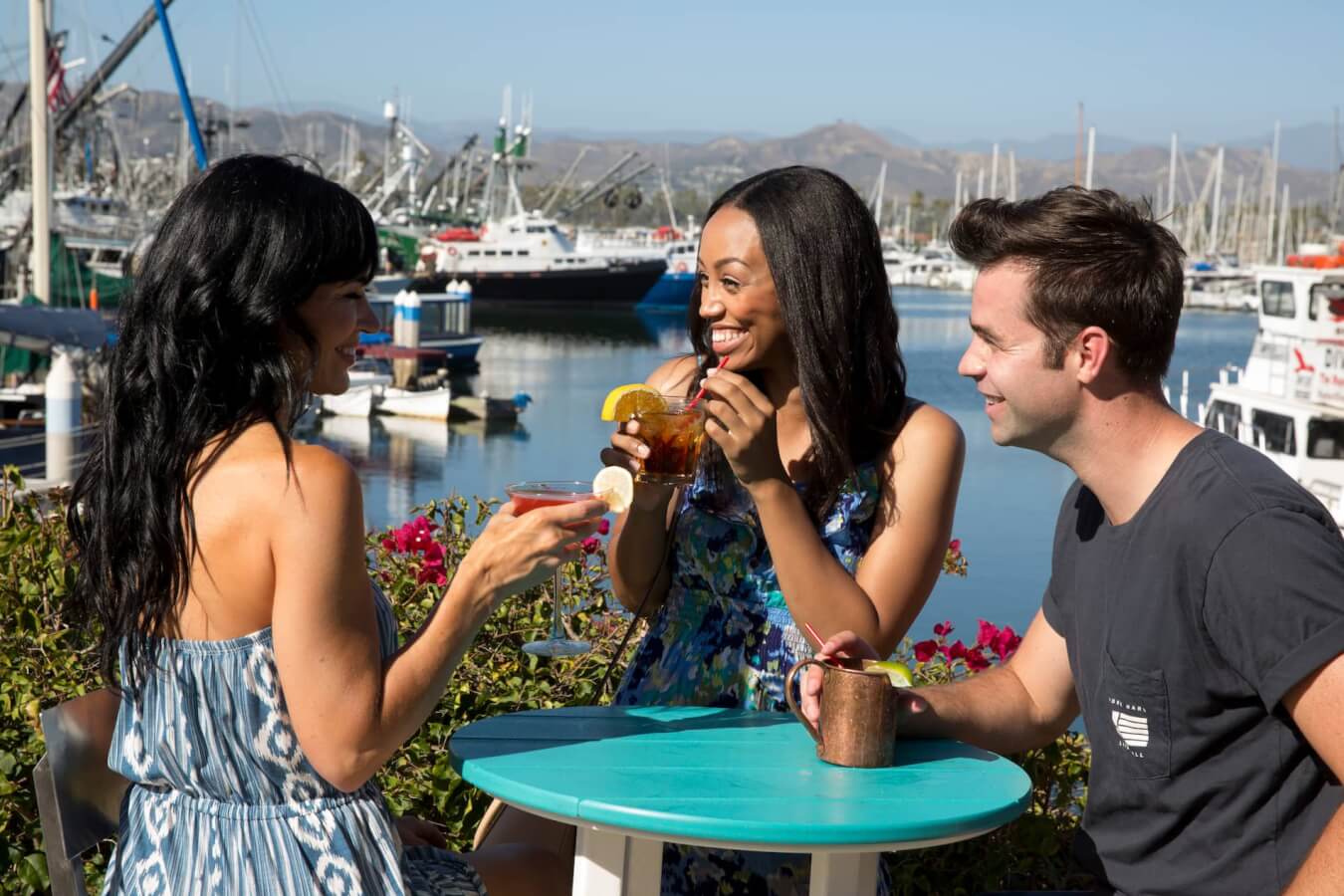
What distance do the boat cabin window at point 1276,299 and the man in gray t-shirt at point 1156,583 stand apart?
18.7 metres

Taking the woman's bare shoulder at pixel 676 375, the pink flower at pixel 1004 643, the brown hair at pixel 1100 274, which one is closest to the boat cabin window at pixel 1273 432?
the pink flower at pixel 1004 643

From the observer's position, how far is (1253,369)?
62.8ft

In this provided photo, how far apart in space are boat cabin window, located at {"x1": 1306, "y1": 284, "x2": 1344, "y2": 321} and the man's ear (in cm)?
1863

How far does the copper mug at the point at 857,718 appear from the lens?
6.15 ft

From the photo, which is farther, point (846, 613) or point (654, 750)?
point (846, 613)

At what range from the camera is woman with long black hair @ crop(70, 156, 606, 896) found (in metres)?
1.75

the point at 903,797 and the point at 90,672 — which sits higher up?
the point at 903,797

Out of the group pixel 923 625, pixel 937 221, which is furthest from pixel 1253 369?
pixel 937 221

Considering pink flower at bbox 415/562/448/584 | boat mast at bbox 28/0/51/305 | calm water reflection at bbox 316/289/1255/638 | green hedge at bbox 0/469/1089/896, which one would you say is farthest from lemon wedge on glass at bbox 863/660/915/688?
boat mast at bbox 28/0/51/305

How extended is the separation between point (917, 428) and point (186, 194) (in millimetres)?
1253

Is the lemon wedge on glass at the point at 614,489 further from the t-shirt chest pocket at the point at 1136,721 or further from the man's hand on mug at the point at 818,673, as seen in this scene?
the t-shirt chest pocket at the point at 1136,721

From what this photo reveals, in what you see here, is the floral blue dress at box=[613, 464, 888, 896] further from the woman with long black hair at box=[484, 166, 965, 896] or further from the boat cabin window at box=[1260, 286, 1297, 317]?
the boat cabin window at box=[1260, 286, 1297, 317]

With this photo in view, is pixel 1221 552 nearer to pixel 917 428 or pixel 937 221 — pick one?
pixel 917 428

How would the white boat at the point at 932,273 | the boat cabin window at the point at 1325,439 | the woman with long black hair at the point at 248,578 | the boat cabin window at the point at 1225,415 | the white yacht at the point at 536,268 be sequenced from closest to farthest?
the woman with long black hair at the point at 248,578
the boat cabin window at the point at 1325,439
the boat cabin window at the point at 1225,415
the white yacht at the point at 536,268
the white boat at the point at 932,273
